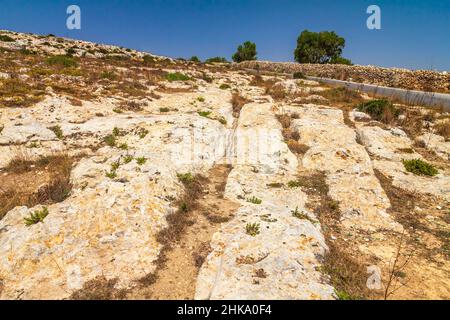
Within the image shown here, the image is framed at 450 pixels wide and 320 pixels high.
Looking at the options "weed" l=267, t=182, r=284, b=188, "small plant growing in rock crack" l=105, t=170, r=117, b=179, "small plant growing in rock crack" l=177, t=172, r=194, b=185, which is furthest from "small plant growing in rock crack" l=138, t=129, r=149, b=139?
"weed" l=267, t=182, r=284, b=188

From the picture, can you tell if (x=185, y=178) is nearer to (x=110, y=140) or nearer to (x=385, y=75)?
(x=110, y=140)

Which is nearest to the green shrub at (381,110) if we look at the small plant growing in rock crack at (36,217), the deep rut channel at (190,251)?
the deep rut channel at (190,251)

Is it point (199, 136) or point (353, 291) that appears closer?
point (353, 291)

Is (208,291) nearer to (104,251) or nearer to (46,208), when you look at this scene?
(104,251)

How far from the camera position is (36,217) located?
7.08m

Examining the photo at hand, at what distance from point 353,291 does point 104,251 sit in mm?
5610

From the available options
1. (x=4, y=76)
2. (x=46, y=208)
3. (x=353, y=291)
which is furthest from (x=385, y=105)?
(x=4, y=76)

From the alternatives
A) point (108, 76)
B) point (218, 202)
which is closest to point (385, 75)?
point (108, 76)

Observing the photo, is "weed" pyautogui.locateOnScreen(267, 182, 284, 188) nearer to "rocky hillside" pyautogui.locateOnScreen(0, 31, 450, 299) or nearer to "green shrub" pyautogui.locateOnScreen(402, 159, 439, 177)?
"rocky hillside" pyautogui.locateOnScreen(0, 31, 450, 299)

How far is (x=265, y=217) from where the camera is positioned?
7883 mm

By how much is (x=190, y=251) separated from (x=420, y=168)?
34.9 ft

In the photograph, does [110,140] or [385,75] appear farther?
[385,75]

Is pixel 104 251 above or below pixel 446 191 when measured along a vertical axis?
below

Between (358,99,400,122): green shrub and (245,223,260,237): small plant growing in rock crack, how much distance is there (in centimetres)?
1500
